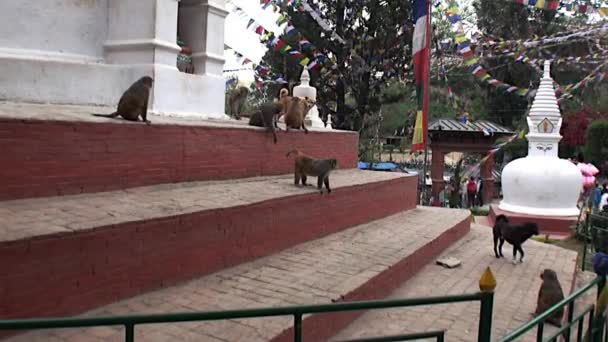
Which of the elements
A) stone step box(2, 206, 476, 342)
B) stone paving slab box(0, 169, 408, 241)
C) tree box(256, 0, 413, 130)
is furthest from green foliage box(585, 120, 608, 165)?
stone paving slab box(0, 169, 408, 241)

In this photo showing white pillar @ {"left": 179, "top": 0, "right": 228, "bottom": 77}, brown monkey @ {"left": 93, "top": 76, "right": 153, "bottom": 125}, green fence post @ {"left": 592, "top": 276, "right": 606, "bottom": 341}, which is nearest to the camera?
green fence post @ {"left": 592, "top": 276, "right": 606, "bottom": 341}

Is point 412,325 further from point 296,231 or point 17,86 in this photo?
point 17,86

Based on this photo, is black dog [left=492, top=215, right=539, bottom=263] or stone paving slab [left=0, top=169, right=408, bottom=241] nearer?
stone paving slab [left=0, top=169, right=408, bottom=241]

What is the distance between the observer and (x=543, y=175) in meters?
13.8

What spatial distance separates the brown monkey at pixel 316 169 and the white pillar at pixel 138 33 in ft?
7.76

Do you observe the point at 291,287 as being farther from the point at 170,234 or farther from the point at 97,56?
the point at 97,56

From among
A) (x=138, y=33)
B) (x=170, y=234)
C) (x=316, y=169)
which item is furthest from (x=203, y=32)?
(x=170, y=234)

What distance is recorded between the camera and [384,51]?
21906 millimetres

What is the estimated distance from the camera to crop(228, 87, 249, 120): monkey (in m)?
9.24

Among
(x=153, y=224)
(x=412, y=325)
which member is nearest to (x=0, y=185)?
(x=153, y=224)

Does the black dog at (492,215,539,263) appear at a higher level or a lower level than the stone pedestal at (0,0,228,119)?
lower

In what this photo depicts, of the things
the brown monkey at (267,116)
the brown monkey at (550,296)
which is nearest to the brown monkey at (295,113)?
the brown monkey at (267,116)

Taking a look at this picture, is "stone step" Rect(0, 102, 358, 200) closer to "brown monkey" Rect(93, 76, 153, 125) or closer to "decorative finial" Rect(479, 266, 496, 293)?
"brown monkey" Rect(93, 76, 153, 125)

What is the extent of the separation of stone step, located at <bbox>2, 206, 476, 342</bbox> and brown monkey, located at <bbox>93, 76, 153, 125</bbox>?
1.90 metres
